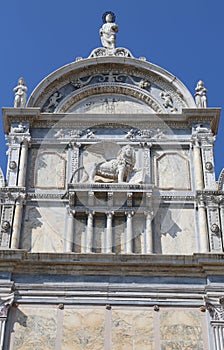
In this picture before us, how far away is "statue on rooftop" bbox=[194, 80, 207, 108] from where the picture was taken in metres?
13.8

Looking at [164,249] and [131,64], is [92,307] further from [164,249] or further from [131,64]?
[131,64]

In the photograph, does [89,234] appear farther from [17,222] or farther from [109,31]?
[109,31]

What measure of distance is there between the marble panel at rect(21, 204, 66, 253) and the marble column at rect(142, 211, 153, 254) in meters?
1.33

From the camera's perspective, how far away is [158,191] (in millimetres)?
12680

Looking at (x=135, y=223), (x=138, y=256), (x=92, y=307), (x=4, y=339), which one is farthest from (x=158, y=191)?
(x=4, y=339)

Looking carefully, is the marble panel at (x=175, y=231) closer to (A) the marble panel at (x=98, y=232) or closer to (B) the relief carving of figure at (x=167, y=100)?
(A) the marble panel at (x=98, y=232)

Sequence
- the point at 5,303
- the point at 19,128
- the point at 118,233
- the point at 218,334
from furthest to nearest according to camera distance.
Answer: the point at 19,128
the point at 118,233
the point at 5,303
the point at 218,334

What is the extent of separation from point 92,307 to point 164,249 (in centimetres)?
159

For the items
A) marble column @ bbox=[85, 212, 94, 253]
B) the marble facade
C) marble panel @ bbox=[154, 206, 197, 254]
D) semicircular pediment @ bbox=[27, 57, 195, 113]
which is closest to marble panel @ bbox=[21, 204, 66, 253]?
the marble facade

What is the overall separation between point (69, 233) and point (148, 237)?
4.20 ft

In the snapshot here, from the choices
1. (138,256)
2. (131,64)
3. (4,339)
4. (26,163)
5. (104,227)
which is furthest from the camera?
(131,64)

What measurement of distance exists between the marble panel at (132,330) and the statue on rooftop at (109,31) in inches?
237

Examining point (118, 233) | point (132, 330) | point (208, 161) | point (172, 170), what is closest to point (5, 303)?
point (132, 330)

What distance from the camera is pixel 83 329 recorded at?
431 inches
